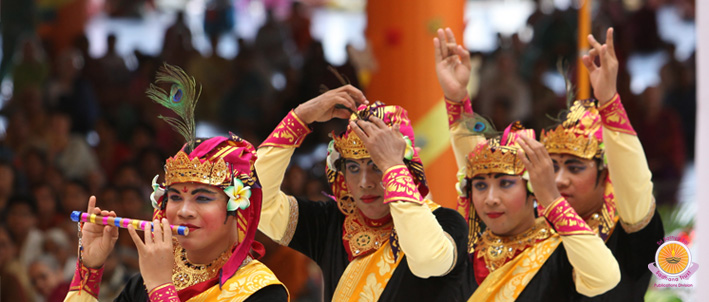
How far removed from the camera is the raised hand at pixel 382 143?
3619 millimetres

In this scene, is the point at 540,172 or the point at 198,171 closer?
the point at 198,171

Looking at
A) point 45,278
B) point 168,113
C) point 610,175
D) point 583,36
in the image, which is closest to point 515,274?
point 610,175

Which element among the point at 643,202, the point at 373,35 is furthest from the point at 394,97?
the point at 643,202

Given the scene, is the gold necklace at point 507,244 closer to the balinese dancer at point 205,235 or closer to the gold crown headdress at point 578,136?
the gold crown headdress at point 578,136

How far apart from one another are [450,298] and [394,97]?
233 cm

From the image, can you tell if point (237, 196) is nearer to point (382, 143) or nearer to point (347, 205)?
point (382, 143)

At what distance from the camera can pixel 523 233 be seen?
13.4 ft

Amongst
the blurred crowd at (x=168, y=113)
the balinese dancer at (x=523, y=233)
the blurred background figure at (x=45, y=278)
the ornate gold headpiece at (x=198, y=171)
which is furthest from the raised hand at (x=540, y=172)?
the blurred background figure at (x=45, y=278)

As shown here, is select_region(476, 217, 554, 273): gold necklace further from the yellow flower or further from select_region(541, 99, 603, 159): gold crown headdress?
the yellow flower

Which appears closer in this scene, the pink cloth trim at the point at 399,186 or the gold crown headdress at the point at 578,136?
the pink cloth trim at the point at 399,186

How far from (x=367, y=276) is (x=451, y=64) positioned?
1.05 meters

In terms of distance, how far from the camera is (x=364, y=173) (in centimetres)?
382

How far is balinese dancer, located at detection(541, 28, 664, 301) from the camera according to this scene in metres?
4.12

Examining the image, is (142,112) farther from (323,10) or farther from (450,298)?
(450,298)
